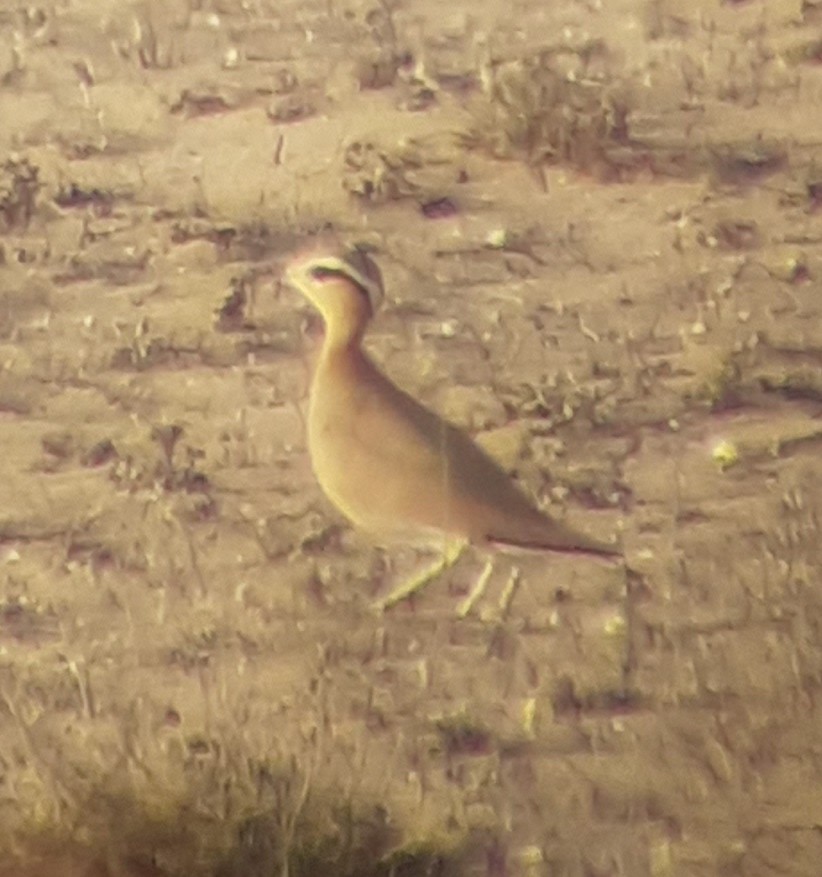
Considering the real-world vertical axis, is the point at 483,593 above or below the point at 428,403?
below

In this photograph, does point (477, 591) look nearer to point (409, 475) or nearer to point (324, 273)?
point (409, 475)

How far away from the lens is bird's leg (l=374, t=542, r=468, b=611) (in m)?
1.13

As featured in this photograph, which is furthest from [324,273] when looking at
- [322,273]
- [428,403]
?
[428,403]

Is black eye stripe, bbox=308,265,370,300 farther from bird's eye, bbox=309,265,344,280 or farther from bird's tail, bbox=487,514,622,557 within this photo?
bird's tail, bbox=487,514,622,557

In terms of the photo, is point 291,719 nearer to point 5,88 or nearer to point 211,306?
point 211,306

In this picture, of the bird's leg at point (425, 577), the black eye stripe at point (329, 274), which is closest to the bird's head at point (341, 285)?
the black eye stripe at point (329, 274)

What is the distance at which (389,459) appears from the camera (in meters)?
1.14

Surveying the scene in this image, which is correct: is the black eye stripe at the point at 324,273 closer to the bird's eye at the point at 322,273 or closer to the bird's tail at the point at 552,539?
the bird's eye at the point at 322,273

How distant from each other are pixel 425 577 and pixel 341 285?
29 cm

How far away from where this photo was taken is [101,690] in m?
1.16

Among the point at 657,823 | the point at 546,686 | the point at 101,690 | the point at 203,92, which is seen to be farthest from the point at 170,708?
the point at 203,92

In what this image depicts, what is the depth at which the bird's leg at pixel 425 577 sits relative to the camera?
113 centimetres

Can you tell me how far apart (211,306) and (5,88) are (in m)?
0.30

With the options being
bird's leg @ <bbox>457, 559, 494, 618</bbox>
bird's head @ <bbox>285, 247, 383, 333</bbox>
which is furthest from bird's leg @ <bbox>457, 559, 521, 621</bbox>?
bird's head @ <bbox>285, 247, 383, 333</bbox>
